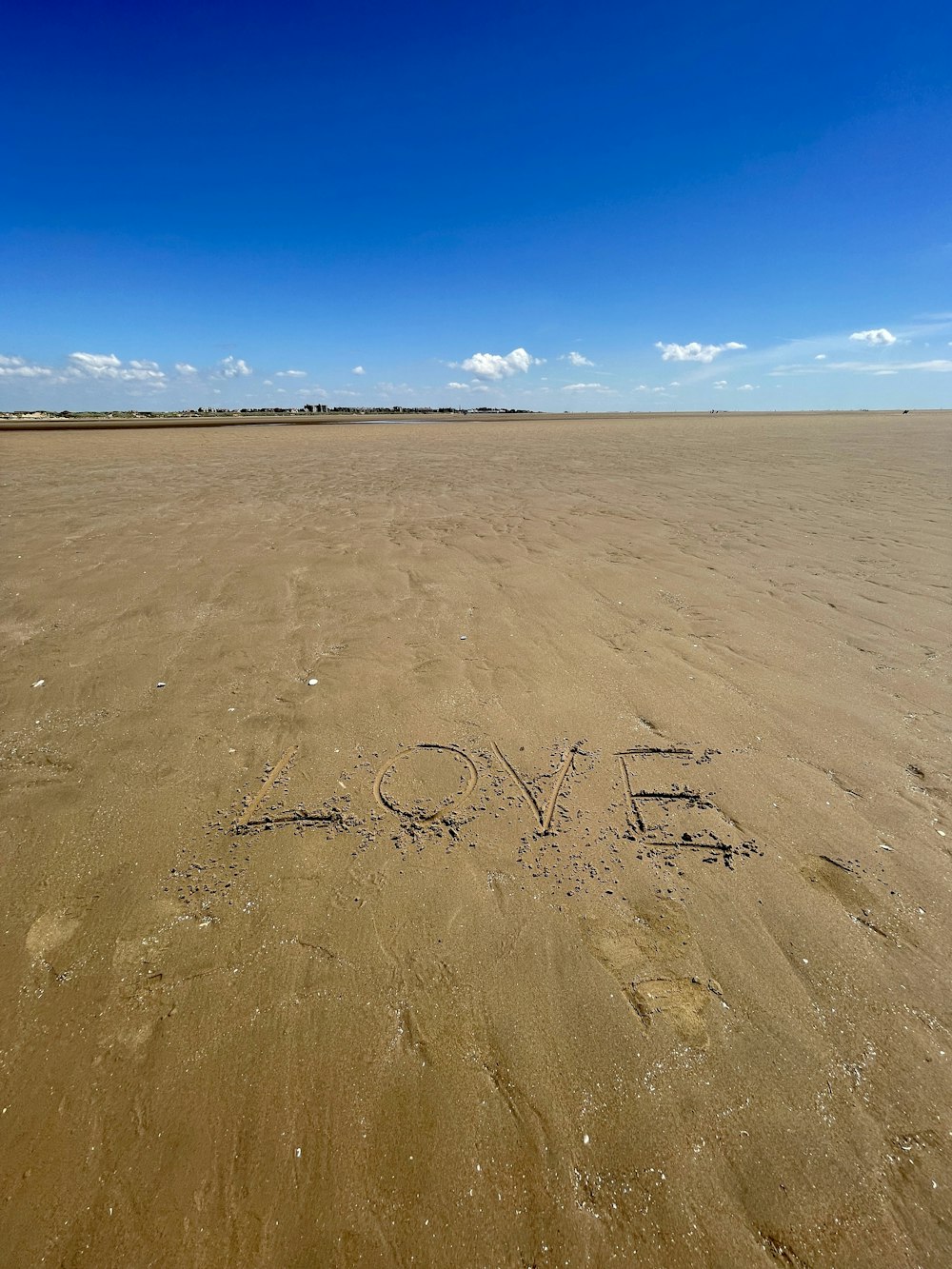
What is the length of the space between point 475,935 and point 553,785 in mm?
1048

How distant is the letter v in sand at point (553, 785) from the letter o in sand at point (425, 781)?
210mm

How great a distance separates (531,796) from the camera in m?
3.10

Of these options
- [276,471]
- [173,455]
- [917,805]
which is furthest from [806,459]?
[173,455]

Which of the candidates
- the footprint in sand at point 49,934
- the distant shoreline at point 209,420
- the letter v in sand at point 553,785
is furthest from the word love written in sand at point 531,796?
the distant shoreline at point 209,420

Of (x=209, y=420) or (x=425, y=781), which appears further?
(x=209, y=420)

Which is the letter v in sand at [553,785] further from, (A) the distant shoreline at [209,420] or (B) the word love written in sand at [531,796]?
(A) the distant shoreline at [209,420]

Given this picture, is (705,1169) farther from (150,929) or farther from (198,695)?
(198,695)

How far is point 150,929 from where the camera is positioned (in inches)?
92.2

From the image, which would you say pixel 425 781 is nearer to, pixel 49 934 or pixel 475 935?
pixel 475 935

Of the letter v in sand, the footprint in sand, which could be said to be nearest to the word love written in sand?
the letter v in sand

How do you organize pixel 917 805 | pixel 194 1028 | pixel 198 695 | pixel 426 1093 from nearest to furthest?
1. pixel 426 1093
2. pixel 194 1028
3. pixel 917 805
4. pixel 198 695

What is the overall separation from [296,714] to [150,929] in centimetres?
A: 166

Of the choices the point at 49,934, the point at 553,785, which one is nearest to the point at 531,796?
the point at 553,785

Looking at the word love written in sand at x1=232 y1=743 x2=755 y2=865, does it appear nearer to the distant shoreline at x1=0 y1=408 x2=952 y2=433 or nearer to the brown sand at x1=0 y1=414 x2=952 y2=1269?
the brown sand at x1=0 y1=414 x2=952 y2=1269
